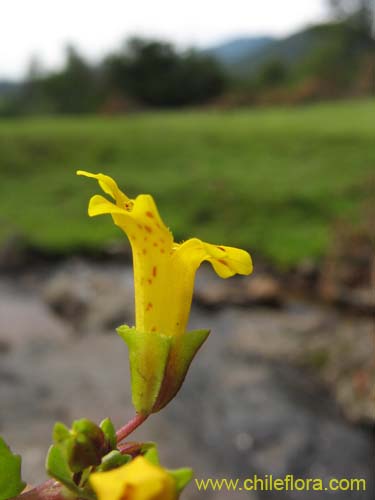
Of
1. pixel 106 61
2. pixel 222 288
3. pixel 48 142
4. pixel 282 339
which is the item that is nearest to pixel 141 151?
pixel 48 142

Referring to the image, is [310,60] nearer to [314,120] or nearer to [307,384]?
[314,120]

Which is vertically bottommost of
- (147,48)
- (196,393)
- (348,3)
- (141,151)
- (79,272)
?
(196,393)

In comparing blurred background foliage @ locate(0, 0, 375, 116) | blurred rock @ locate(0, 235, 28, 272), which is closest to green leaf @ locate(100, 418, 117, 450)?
blurred rock @ locate(0, 235, 28, 272)

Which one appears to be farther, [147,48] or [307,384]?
[147,48]

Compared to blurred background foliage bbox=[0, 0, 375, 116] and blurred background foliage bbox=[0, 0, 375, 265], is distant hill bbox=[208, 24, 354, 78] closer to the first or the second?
blurred background foliage bbox=[0, 0, 375, 116]

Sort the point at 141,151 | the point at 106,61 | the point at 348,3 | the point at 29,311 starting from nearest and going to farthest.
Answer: the point at 29,311 < the point at 141,151 < the point at 106,61 < the point at 348,3

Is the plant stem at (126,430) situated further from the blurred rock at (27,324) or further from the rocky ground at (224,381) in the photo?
the blurred rock at (27,324)

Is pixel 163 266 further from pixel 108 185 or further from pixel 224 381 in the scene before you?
pixel 224 381
